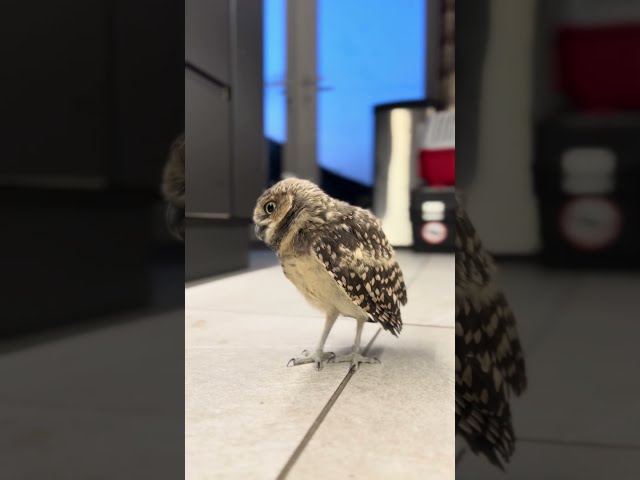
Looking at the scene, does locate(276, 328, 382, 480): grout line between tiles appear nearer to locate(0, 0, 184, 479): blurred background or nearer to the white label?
locate(0, 0, 184, 479): blurred background

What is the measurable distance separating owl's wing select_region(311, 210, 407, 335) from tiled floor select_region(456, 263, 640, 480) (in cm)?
45

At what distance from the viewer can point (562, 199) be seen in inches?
12.1

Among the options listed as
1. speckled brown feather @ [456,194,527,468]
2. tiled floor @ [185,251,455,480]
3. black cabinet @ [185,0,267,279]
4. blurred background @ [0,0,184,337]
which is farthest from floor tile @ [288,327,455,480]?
black cabinet @ [185,0,267,279]

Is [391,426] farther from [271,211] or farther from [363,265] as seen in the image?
[271,211]

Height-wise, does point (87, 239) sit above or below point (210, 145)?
below

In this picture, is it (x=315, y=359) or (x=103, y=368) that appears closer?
(x=103, y=368)

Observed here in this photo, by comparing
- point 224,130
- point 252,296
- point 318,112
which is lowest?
point 252,296

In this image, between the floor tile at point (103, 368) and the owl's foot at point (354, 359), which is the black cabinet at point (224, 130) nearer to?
the owl's foot at point (354, 359)

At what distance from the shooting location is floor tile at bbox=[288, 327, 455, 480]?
1.45ft

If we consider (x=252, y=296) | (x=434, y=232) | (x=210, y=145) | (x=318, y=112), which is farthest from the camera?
(x=434, y=232)

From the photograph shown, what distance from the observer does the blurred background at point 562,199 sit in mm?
293

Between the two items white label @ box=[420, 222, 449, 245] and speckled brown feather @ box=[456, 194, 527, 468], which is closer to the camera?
speckled brown feather @ box=[456, 194, 527, 468]

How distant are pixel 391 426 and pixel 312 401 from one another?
0.13 metres

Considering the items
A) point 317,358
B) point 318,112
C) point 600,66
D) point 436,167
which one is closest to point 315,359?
point 317,358
